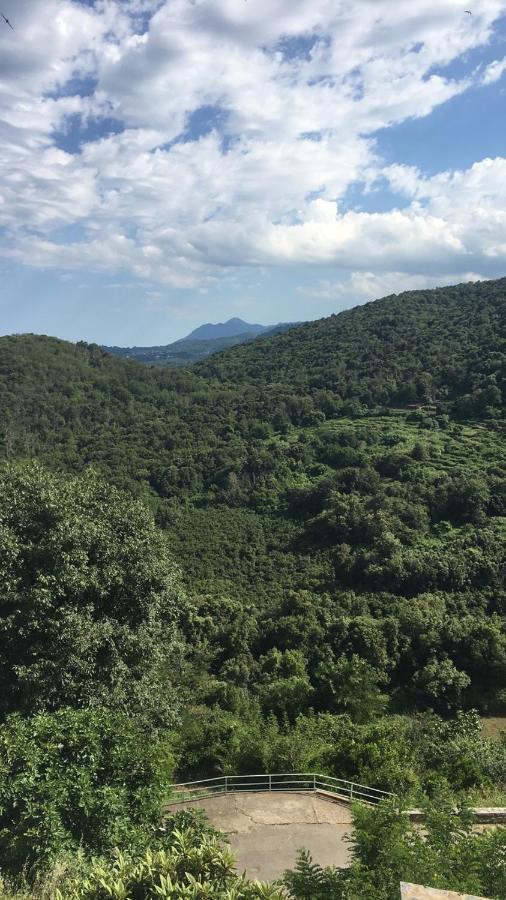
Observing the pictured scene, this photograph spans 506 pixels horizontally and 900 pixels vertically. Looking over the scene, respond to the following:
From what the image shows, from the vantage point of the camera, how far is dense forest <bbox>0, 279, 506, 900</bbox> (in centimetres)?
718

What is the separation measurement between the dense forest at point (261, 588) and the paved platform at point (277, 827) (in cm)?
89

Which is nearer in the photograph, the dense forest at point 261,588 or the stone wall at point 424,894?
the stone wall at point 424,894

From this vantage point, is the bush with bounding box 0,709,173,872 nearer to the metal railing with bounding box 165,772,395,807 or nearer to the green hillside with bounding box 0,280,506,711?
the metal railing with bounding box 165,772,395,807

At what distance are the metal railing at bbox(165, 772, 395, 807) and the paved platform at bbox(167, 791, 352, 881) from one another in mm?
129

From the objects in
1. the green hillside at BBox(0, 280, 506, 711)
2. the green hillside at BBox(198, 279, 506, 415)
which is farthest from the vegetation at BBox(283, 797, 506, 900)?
the green hillside at BBox(198, 279, 506, 415)

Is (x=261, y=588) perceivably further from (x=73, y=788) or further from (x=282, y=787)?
(x=73, y=788)

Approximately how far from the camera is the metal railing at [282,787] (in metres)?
9.42

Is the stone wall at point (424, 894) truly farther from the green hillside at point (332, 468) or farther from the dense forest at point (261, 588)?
the green hillside at point (332, 468)

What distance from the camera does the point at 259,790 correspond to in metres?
9.85

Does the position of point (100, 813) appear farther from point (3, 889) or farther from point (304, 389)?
point (304, 389)

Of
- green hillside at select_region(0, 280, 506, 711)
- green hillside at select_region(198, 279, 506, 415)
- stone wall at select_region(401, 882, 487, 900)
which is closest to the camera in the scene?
stone wall at select_region(401, 882, 487, 900)

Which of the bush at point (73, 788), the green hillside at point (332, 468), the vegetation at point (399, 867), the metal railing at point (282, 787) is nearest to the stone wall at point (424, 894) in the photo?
the vegetation at point (399, 867)

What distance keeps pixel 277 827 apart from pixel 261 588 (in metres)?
40.1

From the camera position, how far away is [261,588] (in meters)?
48.4
